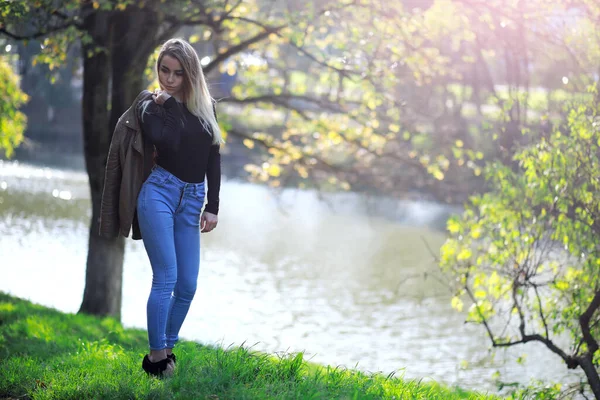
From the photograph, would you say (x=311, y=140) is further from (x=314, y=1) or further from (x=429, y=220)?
(x=429, y=220)

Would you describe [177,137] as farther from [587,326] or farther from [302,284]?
[302,284]

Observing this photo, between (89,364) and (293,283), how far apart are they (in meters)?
13.4

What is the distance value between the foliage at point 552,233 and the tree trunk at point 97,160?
4.16m

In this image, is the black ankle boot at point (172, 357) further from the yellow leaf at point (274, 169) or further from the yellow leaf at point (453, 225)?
the yellow leaf at point (274, 169)

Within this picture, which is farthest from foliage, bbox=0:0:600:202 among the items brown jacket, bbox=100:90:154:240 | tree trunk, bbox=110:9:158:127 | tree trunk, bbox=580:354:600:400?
brown jacket, bbox=100:90:154:240

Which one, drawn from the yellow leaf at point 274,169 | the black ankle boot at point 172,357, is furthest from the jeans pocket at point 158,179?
the yellow leaf at point 274,169

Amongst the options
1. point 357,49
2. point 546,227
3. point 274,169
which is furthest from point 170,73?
point 274,169

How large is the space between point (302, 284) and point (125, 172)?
14.2 meters

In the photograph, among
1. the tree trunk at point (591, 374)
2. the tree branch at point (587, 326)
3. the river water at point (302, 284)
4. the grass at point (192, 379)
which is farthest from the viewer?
the river water at point (302, 284)

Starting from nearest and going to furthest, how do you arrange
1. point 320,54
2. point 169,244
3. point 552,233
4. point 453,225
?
point 169,244 < point 552,233 < point 453,225 < point 320,54

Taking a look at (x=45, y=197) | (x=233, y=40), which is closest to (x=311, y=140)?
(x=233, y=40)

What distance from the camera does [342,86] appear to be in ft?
37.1

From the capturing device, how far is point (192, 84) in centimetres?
427

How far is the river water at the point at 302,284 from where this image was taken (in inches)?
502
